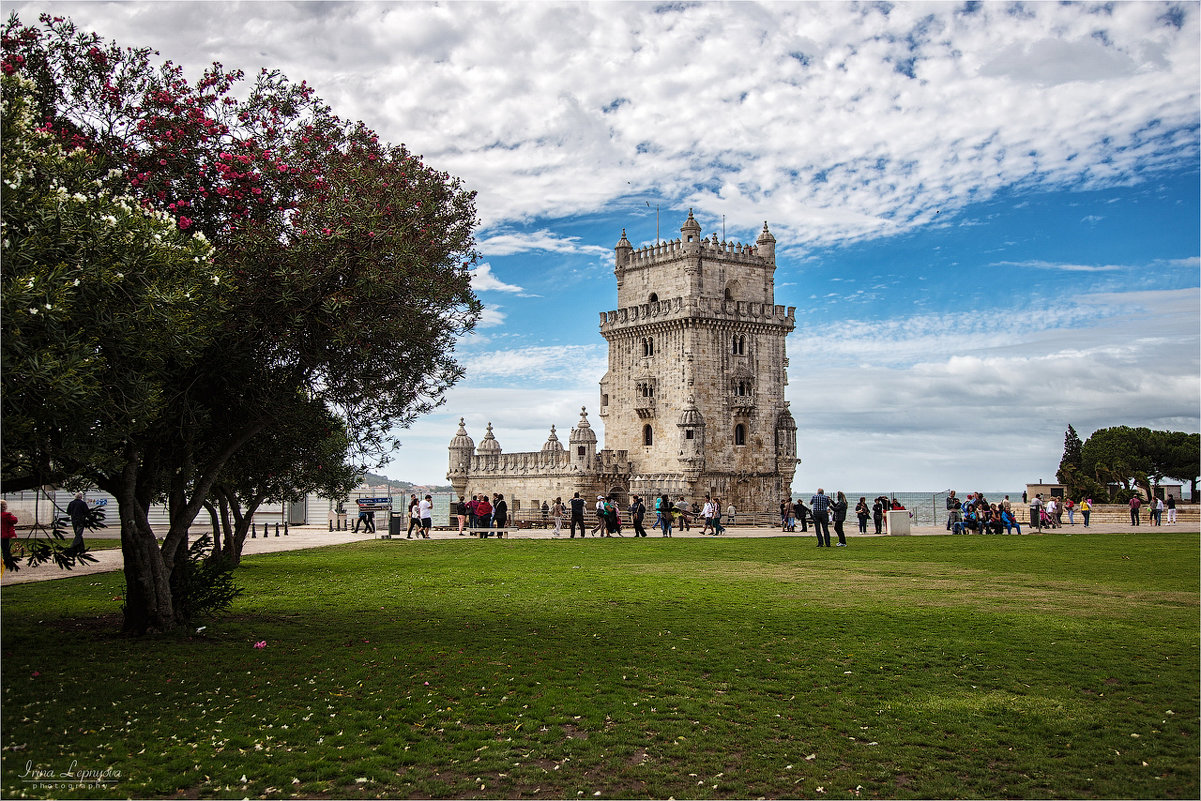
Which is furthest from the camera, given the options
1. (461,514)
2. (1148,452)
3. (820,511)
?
(1148,452)

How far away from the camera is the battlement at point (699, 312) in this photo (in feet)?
186

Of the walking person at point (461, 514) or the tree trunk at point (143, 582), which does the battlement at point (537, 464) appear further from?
the tree trunk at point (143, 582)

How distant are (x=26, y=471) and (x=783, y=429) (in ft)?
165

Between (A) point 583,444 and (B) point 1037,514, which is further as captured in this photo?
(A) point 583,444

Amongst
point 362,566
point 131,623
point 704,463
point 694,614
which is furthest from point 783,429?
point 131,623

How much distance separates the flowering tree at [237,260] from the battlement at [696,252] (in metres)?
44.1

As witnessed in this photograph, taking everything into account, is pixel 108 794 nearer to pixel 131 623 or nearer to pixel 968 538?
pixel 131 623

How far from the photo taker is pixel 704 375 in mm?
57062

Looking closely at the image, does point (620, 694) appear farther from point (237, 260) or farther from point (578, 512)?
point (578, 512)

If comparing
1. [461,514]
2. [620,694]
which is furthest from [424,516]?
[620,694]

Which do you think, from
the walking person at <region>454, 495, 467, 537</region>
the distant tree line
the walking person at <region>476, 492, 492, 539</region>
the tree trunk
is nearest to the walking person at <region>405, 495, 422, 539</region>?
the walking person at <region>454, 495, 467, 537</region>

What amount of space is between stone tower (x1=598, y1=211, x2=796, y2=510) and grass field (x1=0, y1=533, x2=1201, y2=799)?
3800 centimetres

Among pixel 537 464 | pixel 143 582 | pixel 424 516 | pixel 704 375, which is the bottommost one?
pixel 424 516

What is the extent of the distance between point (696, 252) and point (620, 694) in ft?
161
